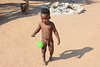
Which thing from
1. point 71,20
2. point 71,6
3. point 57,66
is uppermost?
point 71,6

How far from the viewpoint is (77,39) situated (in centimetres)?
478

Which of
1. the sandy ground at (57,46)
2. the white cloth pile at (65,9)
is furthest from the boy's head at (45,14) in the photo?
the white cloth pile at (65,9)

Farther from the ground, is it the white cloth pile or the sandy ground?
the white cloth pile

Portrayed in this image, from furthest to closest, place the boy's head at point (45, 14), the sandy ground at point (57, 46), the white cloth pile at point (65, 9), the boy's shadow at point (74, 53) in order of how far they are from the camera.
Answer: the white cloth pile at point (65, 9)
the boy's shadow at point (74, 53)
the sandy ground at point (57, 46)
the boy's head at point (45, 14)

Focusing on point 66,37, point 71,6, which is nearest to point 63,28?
point 66,37

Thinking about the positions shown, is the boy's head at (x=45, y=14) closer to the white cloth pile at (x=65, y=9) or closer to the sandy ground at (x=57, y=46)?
the sandy ground at (x=57, y=46)

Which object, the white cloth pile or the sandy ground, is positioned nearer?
the sandy ground

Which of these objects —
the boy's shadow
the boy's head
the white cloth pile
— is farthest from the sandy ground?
the white cloth pile

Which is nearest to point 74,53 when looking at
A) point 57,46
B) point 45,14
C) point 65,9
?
point 57,46

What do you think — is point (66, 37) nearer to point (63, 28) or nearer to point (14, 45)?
point (63, 28)

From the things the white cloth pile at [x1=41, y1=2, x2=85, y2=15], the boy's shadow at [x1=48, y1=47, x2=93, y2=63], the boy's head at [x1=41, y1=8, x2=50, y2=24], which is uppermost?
the boy's head at [x1=41, y1=8, x2=50, y2=24]

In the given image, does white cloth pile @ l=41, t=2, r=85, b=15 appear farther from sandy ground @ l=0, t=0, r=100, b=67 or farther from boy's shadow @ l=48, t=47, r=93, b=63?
boy's shadow @ l=48, t=47, r=93, b=63

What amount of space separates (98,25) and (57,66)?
412cm

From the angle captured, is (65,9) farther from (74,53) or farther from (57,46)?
(74,53)
